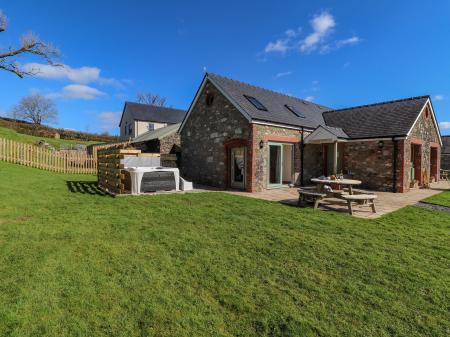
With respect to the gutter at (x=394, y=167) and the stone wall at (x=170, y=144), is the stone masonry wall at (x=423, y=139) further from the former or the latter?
the stone wall at (x=170, y=144)

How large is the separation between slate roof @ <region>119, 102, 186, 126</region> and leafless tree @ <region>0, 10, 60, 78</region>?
22.6 m

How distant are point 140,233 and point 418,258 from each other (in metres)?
4.95

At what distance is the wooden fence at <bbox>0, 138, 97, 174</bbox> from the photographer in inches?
606

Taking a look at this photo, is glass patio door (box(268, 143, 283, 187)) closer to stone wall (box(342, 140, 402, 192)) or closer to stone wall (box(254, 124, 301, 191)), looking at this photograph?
stone wall (box(254, 124, 301, 191))

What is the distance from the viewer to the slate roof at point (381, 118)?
40.8 ft

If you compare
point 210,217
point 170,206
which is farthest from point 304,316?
point 170,206

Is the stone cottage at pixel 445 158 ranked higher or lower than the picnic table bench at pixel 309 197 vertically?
higher

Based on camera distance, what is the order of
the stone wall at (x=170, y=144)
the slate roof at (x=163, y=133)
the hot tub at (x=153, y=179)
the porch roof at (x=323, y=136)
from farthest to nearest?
the slate roof at (x=163, y=133)
the stone wall at (x=170, y=144)
the porch roof at (x=323, y=136)
the hot tub at (x=153, y=179)

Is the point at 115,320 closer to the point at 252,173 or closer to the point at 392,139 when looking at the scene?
the point at 252,173

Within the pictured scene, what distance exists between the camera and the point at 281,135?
485 inches

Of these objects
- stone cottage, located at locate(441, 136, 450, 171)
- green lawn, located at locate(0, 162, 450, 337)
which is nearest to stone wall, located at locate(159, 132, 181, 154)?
green lawn, located at locate(0, 162, 450, 337)

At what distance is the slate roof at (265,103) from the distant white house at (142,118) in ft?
76.6

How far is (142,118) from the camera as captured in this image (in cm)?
3491

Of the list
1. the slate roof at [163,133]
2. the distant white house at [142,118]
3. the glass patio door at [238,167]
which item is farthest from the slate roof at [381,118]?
the distant white house at [142,118]
